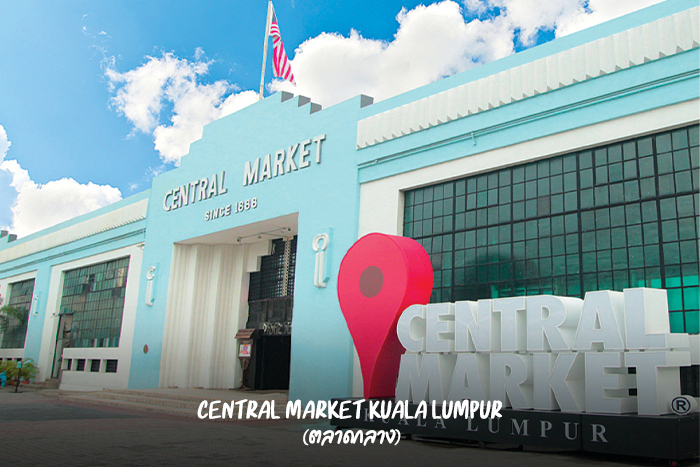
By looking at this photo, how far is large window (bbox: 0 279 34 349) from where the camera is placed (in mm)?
39031

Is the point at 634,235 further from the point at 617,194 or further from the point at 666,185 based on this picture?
the point at 666,185

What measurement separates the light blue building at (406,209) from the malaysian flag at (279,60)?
5.09ft

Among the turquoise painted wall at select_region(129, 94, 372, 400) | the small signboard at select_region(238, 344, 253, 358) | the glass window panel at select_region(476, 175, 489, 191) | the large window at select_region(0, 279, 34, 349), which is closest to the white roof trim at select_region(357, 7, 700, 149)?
the turquoise painted wall at select_region(129, 94, 372, 400)

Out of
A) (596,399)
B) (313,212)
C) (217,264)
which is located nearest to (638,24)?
(596,399)

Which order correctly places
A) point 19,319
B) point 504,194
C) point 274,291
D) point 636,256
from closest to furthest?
point 636,256 → point 504,194 → point 274,291 → point 19,319

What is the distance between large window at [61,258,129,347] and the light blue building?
0.46 ft

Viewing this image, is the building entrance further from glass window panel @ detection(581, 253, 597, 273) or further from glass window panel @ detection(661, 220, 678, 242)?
glass window panel @ detection(661, 220, 678, 242)

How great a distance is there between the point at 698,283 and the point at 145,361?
22.9 m

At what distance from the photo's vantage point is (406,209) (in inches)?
742

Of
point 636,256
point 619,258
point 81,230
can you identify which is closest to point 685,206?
point 636,256

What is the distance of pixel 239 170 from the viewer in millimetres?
24750

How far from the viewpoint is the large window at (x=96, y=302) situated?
31203 millimetres

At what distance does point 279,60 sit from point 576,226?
1418 cm

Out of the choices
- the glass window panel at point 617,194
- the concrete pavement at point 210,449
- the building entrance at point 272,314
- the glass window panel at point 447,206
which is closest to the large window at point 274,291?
the building entrance at point 272,314
